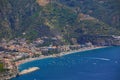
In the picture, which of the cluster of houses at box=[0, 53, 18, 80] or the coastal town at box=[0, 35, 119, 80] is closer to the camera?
the cluster of houses at box=[0, 53, 18, 80]

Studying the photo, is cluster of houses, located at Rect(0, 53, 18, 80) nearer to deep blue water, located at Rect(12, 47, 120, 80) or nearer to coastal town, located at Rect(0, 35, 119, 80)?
coastal town, located at Rect(0, 35, 119, 80)

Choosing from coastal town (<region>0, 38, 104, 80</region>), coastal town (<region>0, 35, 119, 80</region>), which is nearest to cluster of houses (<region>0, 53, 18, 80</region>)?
coastal town (<region>0, 35, 119, 80</region>)

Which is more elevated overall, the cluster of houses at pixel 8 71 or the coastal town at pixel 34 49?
the coastal town at pixel 34 49

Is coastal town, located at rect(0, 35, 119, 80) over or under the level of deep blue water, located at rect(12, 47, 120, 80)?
over

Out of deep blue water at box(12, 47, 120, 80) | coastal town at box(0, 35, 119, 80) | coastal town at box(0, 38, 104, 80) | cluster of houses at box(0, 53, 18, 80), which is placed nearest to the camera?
deep blue water at box(12, 47, 120, 80)

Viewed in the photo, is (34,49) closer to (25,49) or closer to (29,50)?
(29,50)

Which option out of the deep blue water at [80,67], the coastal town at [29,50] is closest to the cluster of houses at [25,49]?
the coastal town at [29,50]

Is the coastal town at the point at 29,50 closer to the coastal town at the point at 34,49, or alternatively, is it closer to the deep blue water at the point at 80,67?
the coastal town at the point at 34,49

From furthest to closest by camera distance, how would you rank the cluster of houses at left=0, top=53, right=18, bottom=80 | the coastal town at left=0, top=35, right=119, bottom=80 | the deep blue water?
the coastal town at left=0, top=35, right=119, bottom=80
the cluster of houses at left=0, top=53, right=18, bottom=80
the deep blue water

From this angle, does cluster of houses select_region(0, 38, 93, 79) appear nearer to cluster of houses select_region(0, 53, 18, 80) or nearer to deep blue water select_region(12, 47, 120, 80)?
deep blue water select_region(12, 47, 120, 80)
